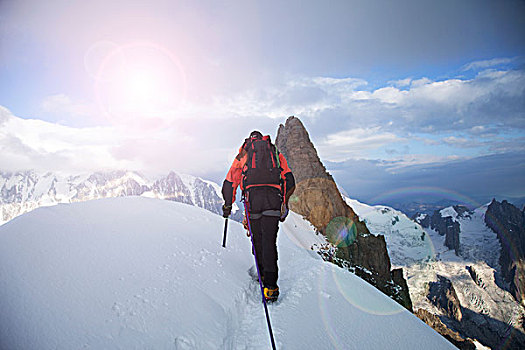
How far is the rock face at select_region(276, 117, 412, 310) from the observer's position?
28.0m

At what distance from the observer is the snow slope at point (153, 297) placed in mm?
A: 2855

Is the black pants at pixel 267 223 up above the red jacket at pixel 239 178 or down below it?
below

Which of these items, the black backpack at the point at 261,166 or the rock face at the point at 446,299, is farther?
the rock face at the point at 446,299

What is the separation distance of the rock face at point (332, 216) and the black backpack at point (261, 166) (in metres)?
21.0

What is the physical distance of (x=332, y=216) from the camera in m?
32.5

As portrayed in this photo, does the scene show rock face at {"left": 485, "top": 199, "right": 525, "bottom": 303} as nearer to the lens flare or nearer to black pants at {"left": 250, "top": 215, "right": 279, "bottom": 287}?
the lens flare

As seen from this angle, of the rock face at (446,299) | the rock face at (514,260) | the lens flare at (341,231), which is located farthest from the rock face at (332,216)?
the rock face at (514,260)

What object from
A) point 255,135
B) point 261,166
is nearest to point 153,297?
point 261,166

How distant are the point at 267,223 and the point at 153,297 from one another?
100 inches

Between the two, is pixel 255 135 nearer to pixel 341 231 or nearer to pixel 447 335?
pixel 341 231

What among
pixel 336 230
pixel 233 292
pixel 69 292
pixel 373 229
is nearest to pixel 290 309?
pixel 233 292

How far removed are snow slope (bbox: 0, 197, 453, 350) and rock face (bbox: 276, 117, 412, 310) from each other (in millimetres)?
20042

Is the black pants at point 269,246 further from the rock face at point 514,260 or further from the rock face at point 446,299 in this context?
the rock face at point 514,260

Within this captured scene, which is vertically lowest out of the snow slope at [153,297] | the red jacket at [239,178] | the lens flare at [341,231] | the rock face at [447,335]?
the rock face at [447,335]
